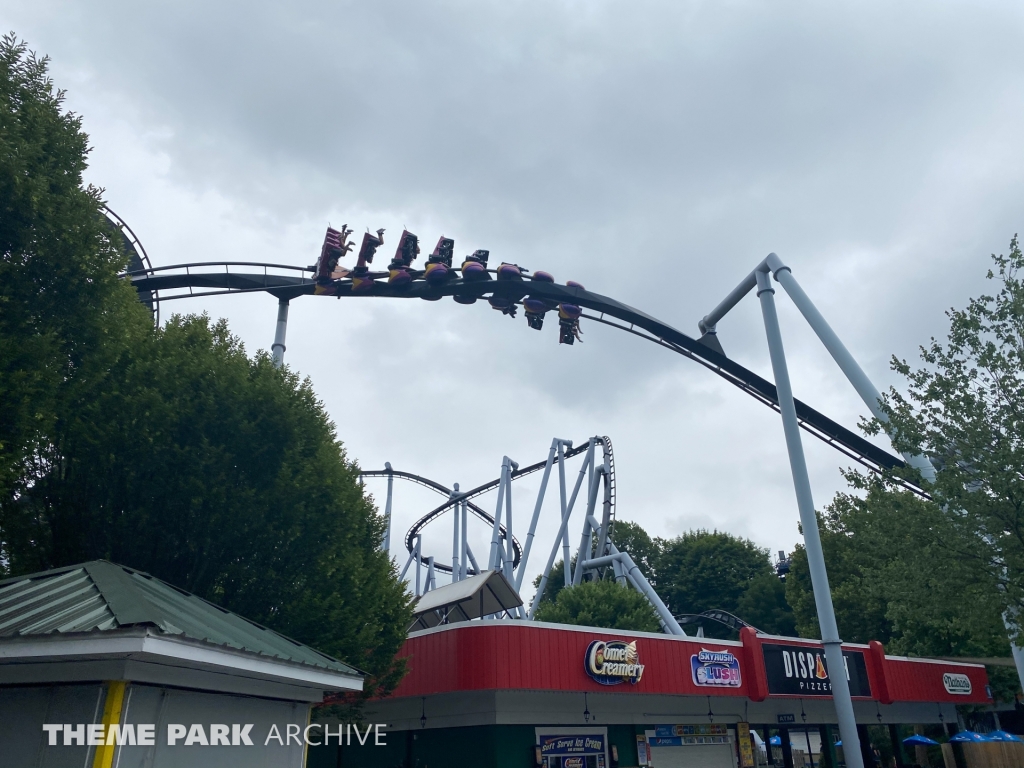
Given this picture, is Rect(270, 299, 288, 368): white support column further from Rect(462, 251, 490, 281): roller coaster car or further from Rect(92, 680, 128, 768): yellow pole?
Rect(92, 680, 128, 768): yellow pole

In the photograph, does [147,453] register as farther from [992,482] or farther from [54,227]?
[992,482]

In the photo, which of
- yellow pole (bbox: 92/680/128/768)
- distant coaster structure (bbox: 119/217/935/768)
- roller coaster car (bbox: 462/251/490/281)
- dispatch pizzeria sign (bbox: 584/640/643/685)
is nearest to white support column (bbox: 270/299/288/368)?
distant coaster structure (bbox: 119/217/935/768)

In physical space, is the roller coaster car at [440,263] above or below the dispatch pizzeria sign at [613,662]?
above

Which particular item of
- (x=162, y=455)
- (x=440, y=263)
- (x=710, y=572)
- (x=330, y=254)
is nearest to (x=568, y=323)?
(x=440, y=263)

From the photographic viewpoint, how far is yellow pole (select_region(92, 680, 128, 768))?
5.98 m

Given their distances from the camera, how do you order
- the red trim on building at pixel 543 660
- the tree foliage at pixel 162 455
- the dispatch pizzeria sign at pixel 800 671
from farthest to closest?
the dispatch pizzeria sign at pixel 800 671
the red trim on building at pixel 543 660
the tree foliage at pixel 162 455

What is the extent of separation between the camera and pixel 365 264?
2728cm

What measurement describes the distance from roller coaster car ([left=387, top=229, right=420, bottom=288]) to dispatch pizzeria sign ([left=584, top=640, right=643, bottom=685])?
52.7 feet

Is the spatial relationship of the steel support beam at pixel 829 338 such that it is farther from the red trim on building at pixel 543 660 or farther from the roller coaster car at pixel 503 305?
the roller coaster car at pixel 503 305

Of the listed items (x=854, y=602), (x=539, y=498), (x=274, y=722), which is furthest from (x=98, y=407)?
(x=854, y=602)

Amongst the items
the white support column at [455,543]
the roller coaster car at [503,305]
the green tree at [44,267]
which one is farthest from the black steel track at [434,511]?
the green tree at [44,267]

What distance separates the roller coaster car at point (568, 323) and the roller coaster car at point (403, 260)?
618 centimetres

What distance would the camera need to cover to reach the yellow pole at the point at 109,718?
598cm

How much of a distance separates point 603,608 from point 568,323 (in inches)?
499
